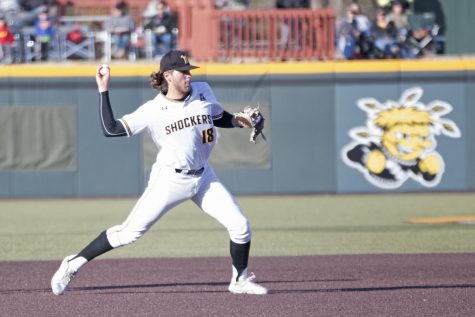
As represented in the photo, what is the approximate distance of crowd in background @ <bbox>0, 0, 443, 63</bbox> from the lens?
20.2m

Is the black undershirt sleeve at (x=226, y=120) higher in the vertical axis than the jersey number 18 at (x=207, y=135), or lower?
higher

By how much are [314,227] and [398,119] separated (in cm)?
589

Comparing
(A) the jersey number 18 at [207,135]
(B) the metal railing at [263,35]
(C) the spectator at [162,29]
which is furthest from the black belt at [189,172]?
(C) the spectator at [162,29]

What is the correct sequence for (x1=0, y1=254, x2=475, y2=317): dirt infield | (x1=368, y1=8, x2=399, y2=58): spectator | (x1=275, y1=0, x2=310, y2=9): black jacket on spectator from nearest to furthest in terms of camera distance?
Result: 1. (x1=0, y1=254, x2=475, y2=317): dirt infield
2. (x1=368, y1=8, x2=399, y2=58): spectator
3. (x1=275, y1=0, x2=310, y2=9): black jacket on spectator

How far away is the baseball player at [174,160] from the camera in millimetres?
7867

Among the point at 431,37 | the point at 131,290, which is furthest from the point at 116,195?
the point at 131,290

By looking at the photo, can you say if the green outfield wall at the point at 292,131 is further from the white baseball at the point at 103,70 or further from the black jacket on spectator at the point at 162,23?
the white baseball at the point at 103,70

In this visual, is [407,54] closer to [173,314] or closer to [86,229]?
[86,229]

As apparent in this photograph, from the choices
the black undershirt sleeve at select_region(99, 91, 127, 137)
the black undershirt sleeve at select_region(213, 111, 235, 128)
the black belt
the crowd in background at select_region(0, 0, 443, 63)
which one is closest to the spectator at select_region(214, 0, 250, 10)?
the crowd in background at select_region(0, 0, 443, 63)

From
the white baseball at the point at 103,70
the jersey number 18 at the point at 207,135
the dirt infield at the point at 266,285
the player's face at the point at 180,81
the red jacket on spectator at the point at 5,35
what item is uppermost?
the white baseball at the point at 103,70

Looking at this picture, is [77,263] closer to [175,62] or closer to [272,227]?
[175,62]

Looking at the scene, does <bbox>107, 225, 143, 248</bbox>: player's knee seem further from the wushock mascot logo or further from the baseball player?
the wushock mascot logo

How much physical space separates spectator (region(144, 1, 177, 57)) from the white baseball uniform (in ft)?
42.6

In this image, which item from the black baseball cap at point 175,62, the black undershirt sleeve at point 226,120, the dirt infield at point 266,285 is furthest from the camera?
the black undershirt sleeve at point 226,120
